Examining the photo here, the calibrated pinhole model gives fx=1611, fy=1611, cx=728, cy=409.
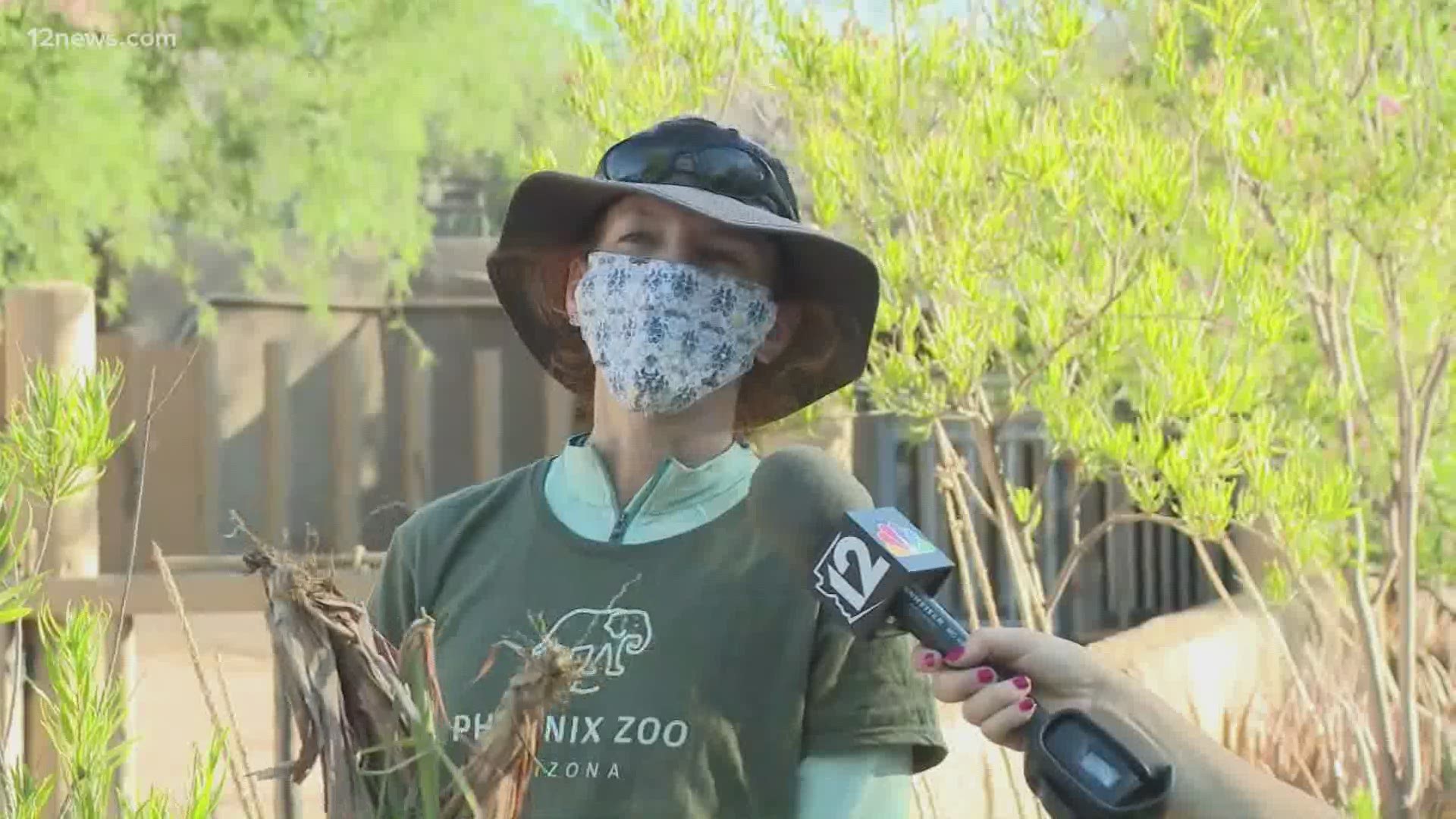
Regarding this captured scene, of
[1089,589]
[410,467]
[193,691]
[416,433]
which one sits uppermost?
[416,433]

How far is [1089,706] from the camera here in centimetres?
75

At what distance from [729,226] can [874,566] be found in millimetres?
420

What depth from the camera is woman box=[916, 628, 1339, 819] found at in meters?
0.71

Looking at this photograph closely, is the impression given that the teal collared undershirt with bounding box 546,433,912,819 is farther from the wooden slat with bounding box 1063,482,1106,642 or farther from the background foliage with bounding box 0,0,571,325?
the wooden slat with bounding box 1063,482,1106,642

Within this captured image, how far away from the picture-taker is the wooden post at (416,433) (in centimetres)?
573

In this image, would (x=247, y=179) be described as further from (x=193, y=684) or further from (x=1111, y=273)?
(x=1111, y=273)

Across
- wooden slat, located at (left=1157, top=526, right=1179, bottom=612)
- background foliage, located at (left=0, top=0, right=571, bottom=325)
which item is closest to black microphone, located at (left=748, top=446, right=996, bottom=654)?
background foliage, located at (left=0, top=0, right=571, bottom=325)

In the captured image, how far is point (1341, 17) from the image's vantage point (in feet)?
10.0

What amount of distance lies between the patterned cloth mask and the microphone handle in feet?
1.38

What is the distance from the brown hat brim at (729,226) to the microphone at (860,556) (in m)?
0.25

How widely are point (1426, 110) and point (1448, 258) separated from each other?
44 centimetres

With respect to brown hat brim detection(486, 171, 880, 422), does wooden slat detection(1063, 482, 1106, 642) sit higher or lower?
lower

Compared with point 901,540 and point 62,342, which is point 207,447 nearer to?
point 62,342

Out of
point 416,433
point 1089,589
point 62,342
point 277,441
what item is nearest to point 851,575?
point 62,342
